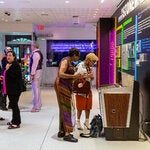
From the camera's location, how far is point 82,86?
5.53 meters

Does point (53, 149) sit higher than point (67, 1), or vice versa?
point (67, 1)

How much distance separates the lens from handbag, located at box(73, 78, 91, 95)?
5535mm

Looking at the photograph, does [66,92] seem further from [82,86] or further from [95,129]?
[95,129]

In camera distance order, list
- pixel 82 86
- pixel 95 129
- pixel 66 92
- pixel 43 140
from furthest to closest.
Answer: pixel 82 86 < pixel 95 129 < pixel 43 140 < pixel 66 92

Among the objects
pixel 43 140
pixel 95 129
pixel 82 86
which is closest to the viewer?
pixel 43 140

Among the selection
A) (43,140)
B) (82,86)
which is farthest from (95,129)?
(43,140)

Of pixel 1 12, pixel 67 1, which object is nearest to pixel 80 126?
pixel 67 1

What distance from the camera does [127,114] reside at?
16.4 feet

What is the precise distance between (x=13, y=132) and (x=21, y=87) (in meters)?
0.81

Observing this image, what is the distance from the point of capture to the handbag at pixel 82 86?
18.2 ft

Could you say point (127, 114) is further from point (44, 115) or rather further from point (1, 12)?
point (1, 12)

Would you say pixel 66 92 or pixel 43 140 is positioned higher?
pixel 66 92

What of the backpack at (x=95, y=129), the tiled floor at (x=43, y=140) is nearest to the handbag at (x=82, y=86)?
the backpack at (x=95, y=129)

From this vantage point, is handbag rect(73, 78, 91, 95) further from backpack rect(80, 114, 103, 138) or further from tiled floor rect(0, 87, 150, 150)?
tiled floor rect(0, 87, 150, 150)
